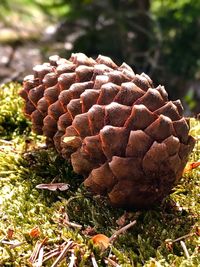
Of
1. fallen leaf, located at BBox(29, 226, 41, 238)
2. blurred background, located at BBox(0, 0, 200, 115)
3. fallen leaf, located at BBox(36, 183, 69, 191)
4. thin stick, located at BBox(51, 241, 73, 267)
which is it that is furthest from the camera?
blurred background, located at BBox(0, 0, 200, 115)

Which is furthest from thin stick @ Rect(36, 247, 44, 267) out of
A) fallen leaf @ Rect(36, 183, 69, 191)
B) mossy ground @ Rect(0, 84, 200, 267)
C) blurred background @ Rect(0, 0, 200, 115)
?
blurred background @ Rect(0, 0, 200, 115)

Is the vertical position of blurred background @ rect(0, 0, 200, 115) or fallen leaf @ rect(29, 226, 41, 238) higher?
blurred background @ rect(0, 0, 200, 115)

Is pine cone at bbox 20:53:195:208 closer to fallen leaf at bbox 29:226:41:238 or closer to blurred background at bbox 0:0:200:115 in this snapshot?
fallen leaf at bbox 29:226:41:238

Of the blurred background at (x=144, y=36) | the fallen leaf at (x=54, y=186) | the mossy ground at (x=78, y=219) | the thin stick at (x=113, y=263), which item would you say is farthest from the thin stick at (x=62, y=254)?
the blurred background at (x=144, y=36)

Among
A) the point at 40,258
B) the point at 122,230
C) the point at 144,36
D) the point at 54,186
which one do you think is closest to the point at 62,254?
the point at 40,258

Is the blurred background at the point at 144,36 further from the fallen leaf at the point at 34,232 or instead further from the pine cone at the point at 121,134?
the fallen leaf at the point at 34,232

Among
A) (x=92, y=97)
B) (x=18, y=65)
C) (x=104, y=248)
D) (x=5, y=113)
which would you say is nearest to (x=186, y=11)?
(x=18, y=65)

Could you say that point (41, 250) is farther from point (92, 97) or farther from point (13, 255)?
point (92, 97)

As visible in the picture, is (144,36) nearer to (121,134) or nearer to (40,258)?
(121,134)
